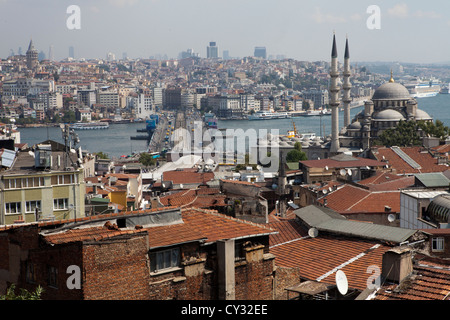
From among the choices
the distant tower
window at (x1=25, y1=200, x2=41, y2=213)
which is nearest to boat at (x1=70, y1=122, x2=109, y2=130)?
the distant tower

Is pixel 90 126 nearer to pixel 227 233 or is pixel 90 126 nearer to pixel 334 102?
pixel 334 102

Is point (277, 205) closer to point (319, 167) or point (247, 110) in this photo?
point (319, 167)

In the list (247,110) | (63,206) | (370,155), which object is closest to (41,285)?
(63,206)

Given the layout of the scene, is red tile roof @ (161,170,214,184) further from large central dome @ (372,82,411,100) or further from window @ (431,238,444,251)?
large central dome @ (372,82,411,100)

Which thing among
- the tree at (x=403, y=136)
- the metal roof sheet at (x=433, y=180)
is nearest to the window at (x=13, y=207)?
the metal roof sheet at (x=433, y=180)

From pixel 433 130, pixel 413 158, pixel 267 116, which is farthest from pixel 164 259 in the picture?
pixel 267 116

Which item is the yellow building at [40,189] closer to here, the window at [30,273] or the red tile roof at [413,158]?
the window at [30,273]
